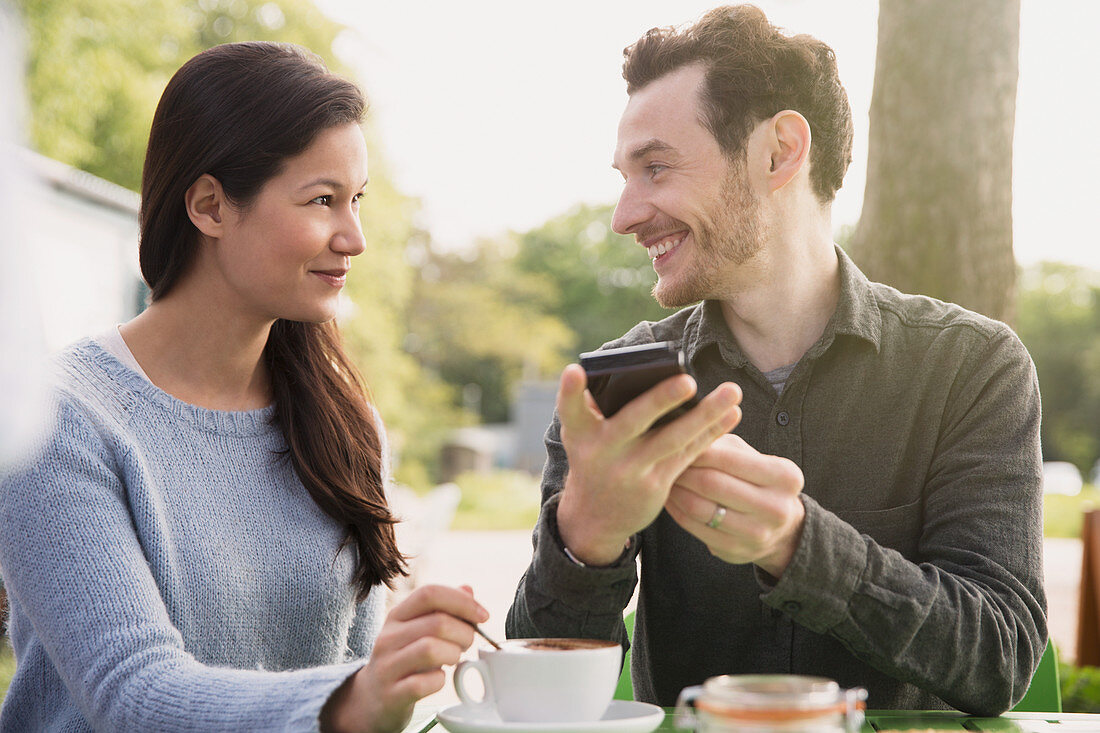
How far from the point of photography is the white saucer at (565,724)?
116 centimetres

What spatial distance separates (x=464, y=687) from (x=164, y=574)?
75 centimetres

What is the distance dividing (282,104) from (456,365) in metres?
38.2

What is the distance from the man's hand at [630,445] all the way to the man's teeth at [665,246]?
2.59 feet

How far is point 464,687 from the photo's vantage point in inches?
49.1

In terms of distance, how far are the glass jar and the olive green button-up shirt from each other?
53 cm

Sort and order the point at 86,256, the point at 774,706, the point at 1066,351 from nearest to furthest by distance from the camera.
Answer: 1. the point at 774,706
2. the point at 86,256
3. the point at 1066,351

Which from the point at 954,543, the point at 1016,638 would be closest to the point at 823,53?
the point at 954,543

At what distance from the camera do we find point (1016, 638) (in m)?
1.62

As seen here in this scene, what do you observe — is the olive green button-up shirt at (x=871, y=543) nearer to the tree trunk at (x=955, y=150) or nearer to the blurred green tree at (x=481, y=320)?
the tree trunk at (x=955, y=150)

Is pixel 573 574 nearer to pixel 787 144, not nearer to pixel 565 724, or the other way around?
pixel 565 724

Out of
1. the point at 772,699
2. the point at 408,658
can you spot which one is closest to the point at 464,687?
the point at 408,658

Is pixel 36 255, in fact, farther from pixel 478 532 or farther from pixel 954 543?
pixel 478 532

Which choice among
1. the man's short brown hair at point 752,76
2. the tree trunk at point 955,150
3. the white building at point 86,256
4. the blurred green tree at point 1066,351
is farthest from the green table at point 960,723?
the blurred green tree at point 1066,351

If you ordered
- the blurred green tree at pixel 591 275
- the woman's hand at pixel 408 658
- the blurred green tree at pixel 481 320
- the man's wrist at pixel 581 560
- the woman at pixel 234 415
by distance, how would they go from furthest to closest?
the blurred green tree at pixel 591 275, the blurred green tree at pixel 481 320, the woman at pixel 234 415, the man's wrist at pixel 581 560, the woman's hand at pixel 408 658
